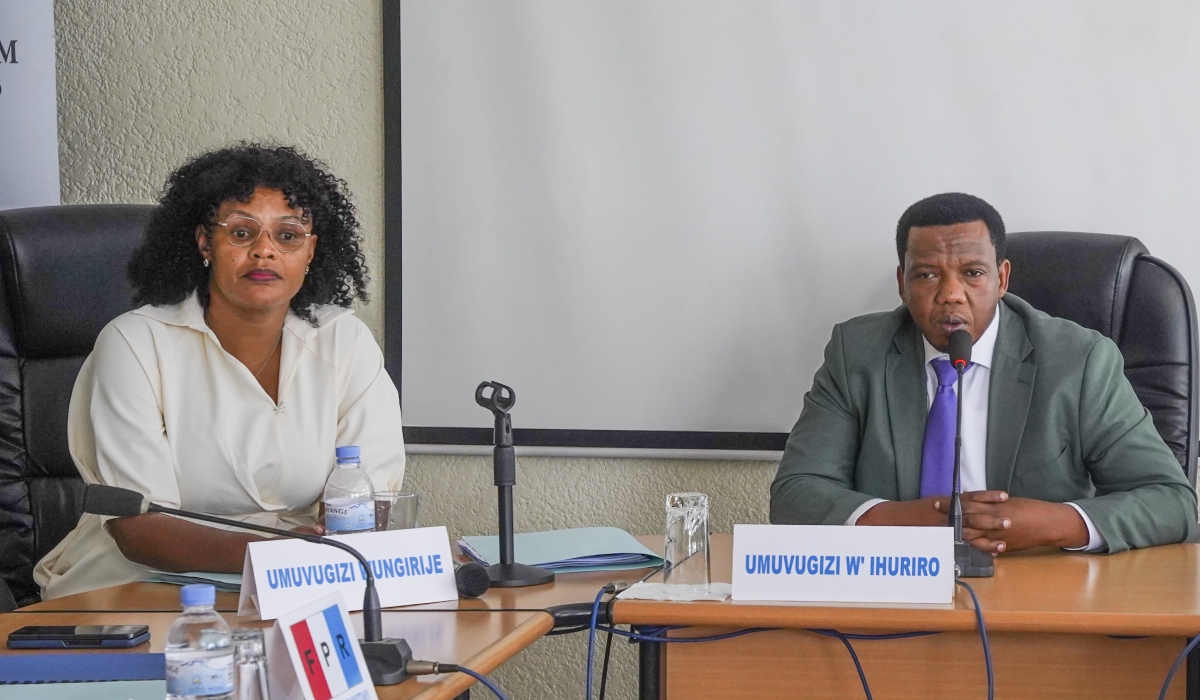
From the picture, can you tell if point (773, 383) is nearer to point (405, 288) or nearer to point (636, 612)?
point (405, 288)

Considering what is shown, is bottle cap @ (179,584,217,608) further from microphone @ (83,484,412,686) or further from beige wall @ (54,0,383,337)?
beige wall @ (54,0,383,337)

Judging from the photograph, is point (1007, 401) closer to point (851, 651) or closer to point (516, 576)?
point (851, 651)

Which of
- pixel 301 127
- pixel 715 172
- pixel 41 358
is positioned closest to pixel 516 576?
pixel 41 358

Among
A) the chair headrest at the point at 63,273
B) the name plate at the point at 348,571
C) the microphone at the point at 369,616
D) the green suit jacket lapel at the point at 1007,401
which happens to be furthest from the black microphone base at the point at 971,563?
the chair headrest at the point at 63,273

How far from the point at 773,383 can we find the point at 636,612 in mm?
1315

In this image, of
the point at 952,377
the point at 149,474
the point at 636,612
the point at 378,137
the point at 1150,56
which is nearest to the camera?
the point at 636,612

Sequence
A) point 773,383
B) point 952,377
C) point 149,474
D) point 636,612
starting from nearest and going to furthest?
point 636,612 → point 149,474 → point 952,377 → point 773,383

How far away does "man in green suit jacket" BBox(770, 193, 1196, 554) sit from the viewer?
1.89 metres

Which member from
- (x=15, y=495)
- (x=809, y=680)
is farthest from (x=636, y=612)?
(x=15, y=495)

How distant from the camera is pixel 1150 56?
7.95ft

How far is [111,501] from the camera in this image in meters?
1.17

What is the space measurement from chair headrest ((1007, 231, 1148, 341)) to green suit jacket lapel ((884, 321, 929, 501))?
0.26 meters

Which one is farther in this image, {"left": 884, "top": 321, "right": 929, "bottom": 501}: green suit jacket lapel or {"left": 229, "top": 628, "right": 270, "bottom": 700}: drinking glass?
{"left": 884, "top": 321, "right": 929, "bottom": 501}: green suit jacket lapel

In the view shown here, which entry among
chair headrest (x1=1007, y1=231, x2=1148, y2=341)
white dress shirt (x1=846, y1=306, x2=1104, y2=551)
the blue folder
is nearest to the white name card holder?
the blue folder
